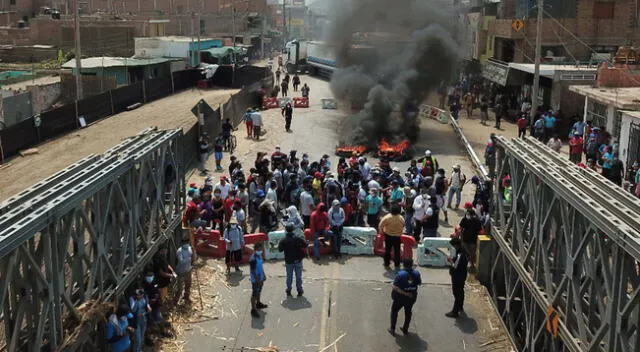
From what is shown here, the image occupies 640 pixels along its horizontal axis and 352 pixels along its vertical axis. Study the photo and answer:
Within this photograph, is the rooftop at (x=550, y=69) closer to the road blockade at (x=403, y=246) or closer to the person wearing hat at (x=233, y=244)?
the road blockade at (x=403, y=246)

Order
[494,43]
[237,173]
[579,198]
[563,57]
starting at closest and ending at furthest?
[579,198], [237,173], [563,57], [494,43]

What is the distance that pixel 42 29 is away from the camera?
7062 cm

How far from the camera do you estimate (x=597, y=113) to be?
2536 cm

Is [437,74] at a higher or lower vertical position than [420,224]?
higher

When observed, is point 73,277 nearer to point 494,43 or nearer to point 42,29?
point 494,43

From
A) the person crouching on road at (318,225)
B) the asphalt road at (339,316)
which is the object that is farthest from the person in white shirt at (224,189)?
the person crouching on road at (318,225)

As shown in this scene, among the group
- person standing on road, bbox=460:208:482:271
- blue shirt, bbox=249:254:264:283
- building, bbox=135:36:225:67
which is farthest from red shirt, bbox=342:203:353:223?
building, bbox=135:36:225:67

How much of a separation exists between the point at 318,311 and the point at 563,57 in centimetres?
3055

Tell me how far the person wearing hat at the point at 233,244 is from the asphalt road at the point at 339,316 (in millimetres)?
293

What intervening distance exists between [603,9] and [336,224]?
30.8m

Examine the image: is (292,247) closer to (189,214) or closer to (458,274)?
(458,274)

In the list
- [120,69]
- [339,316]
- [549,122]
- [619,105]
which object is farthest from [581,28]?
[339,316]

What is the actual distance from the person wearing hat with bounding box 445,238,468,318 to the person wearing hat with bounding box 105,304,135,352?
5234 mm

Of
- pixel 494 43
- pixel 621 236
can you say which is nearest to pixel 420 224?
pixel 621 236
